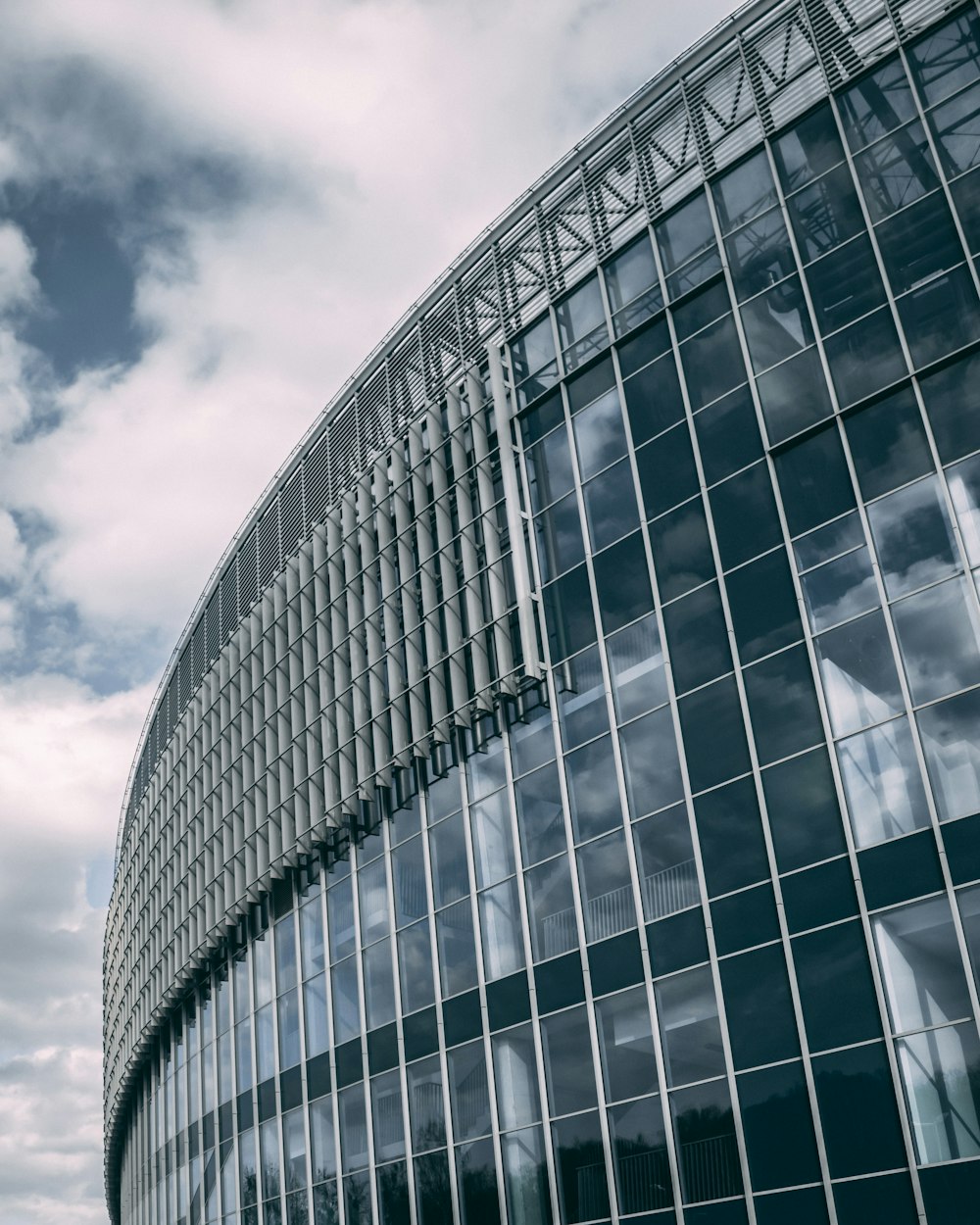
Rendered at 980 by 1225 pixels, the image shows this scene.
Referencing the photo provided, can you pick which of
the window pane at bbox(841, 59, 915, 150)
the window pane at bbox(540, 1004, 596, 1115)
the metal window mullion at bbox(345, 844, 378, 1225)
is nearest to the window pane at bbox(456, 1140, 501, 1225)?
the window pane at bbox(540, 1004, 596, 1115)

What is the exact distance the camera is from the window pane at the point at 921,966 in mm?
24047

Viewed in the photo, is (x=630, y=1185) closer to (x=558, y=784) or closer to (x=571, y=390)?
(x=558, y=784)

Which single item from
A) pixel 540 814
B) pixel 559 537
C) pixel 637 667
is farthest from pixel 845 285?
pixel 540 814

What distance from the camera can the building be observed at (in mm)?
25656

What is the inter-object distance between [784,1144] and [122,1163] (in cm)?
5286

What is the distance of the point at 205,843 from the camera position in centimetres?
4938

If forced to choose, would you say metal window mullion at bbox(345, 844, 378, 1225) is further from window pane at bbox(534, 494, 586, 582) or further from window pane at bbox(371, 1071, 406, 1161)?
window pane at bbox(534, 494, 586, 582)

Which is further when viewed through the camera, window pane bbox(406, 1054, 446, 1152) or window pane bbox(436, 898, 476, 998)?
window pane bbox(436, 898, 476, 998)

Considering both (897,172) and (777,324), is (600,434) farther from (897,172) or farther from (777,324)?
(897,172)

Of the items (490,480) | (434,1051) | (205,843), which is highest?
(490,480)

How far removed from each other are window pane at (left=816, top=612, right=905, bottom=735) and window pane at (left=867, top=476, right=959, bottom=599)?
994mm

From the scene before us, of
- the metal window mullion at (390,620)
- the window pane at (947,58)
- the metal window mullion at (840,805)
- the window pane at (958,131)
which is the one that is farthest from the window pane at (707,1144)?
the window pane at (947,58)

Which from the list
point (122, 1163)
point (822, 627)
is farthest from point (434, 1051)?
point (122, 1163)

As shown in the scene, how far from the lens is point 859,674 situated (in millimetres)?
27094
